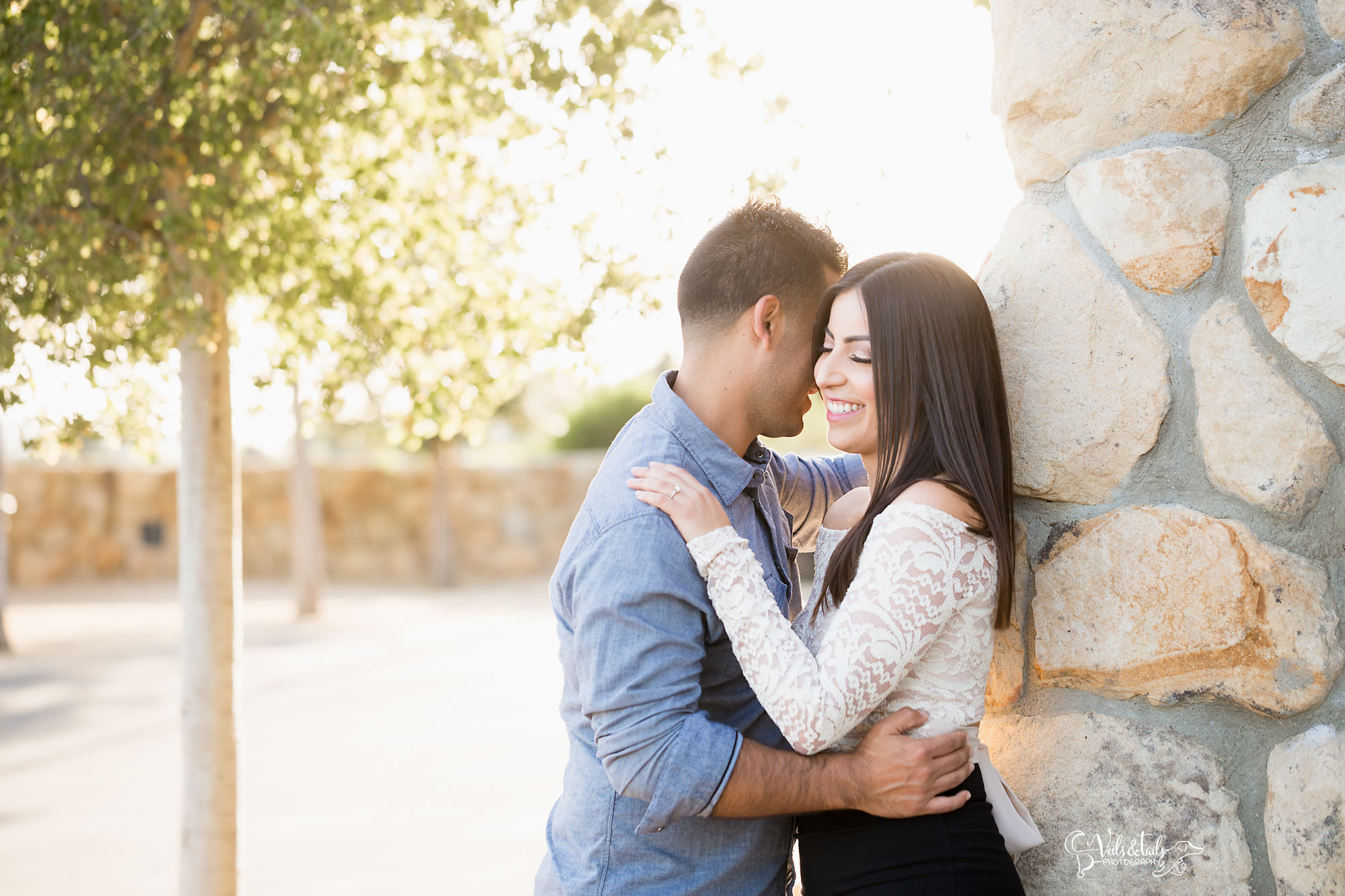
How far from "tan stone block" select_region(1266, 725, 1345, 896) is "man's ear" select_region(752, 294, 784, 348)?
1128 mm

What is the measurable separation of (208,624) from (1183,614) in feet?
10.5

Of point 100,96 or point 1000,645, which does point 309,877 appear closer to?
point 100,96

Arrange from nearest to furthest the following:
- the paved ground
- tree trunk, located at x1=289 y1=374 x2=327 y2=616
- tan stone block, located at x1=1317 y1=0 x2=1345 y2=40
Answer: tan stone block, located at x1=1317 y1=0 x2=1345 y2=40 → the paved ground → tree trunk, located at x1=289 y1=374 x2=327 y2=616

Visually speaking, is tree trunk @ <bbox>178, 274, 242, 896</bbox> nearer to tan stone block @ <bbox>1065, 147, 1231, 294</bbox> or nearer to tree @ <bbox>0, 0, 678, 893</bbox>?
tree @ <bbox>0, 0, 678, 893</bbox>

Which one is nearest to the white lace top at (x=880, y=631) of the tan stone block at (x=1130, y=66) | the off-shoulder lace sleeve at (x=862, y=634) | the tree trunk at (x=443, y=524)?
the off-shoulder lace sleeve at (x=862, y=634)

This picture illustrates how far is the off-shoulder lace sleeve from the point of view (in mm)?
1603

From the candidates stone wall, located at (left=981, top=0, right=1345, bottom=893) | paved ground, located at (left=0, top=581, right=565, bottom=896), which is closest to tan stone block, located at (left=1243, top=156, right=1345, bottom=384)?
stone wall, located at (left=981, top=0, right=1345, bottom=893)

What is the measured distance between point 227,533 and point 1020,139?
9.95ft

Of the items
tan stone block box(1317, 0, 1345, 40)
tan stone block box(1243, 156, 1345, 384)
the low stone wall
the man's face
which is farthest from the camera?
the low stone wall

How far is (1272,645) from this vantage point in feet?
5.04

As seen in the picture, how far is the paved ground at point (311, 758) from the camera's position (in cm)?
489

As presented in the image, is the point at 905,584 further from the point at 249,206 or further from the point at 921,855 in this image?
the point at 249,206

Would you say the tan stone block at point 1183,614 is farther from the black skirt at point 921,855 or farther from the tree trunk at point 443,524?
the tree trunk at point 443,524

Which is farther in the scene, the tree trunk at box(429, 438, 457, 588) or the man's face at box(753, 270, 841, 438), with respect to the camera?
the tree trunk at box(429, 438, 457, 588)
